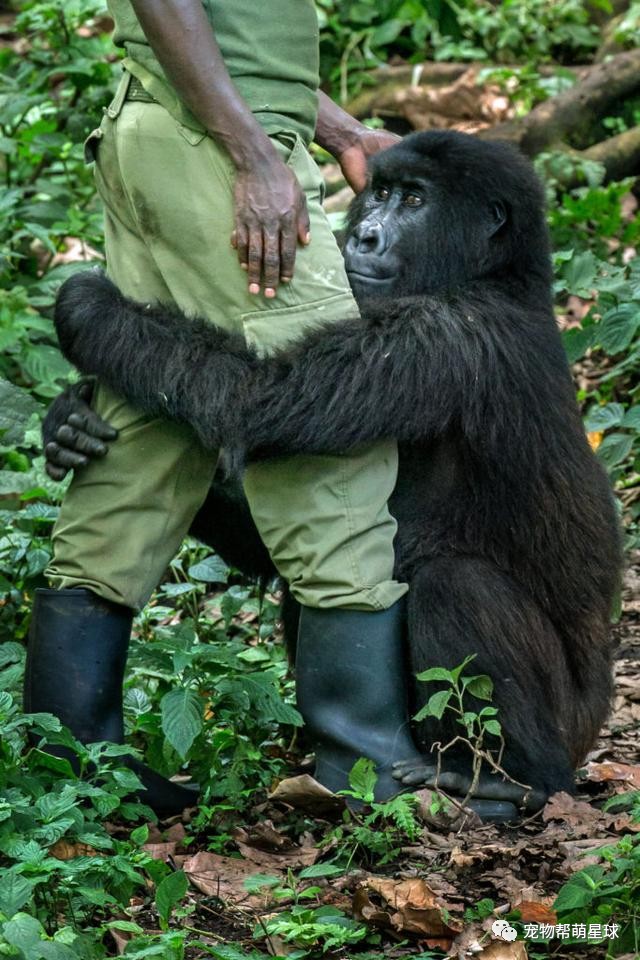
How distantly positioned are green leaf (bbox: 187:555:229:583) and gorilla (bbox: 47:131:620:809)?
23 cm

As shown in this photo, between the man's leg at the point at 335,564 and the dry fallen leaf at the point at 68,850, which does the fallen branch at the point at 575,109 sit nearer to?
the man's leg at the point at 335,564

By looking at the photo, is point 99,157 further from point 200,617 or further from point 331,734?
point 200,617

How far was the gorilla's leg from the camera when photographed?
12.9ft

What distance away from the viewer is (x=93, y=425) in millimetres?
3852

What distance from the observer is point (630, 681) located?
5176mm

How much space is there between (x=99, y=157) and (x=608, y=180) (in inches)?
231

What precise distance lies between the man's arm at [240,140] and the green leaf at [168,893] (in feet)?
4.85

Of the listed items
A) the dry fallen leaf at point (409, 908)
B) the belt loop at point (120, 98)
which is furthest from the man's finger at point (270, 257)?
the dry fallen leaf at point (409, 908)

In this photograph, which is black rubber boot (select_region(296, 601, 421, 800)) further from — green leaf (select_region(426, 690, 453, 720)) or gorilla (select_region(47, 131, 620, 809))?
green leaf (select_region(426, 690, 453, 720))

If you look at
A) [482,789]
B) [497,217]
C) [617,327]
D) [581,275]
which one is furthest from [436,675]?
[581,275]

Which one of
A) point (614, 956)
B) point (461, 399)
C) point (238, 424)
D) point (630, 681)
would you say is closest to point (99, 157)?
point (238, 424)

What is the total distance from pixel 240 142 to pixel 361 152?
1.37 m

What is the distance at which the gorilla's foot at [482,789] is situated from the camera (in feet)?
12.8

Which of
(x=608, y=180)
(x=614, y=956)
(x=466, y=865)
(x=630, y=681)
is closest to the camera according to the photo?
(x=614, y=956)
